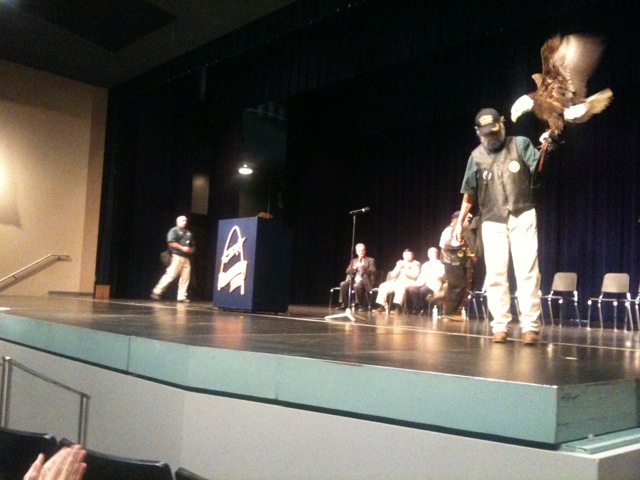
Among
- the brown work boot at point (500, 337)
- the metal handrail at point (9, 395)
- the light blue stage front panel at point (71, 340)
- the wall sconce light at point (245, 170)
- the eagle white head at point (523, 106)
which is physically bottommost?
the metal handrail at point (9, 395)

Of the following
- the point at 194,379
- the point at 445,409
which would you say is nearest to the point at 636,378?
the point at 445,409

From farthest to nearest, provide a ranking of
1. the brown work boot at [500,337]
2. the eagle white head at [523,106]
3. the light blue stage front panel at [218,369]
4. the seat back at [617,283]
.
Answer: the seat back at [617,283]
the brown work boot at [500,337]
the eagle white head at [523,106]
the light blue stage front panel at [218,369]

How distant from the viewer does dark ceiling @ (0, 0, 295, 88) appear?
8445 millimetres

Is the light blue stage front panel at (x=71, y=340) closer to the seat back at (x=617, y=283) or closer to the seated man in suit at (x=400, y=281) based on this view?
the seated man in suit at (x=400, y=281)

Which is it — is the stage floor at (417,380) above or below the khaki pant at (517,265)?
below

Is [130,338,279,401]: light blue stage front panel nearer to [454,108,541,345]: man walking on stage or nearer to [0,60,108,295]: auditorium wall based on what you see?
[454,108,541,345]: man walking on stage

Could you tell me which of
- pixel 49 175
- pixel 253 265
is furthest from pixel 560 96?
pixel 49 175

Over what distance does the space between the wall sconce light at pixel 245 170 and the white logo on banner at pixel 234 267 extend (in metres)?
6.21

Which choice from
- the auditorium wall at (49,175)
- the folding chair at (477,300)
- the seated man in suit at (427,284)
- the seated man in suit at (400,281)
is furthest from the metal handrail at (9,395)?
the auditorium wall at (49,175)

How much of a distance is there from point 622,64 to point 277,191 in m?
7.35

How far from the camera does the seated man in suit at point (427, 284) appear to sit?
874 cm

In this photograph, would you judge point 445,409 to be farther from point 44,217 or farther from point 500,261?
point 44,217

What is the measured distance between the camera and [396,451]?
180 centimetres

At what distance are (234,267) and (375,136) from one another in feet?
23.3
